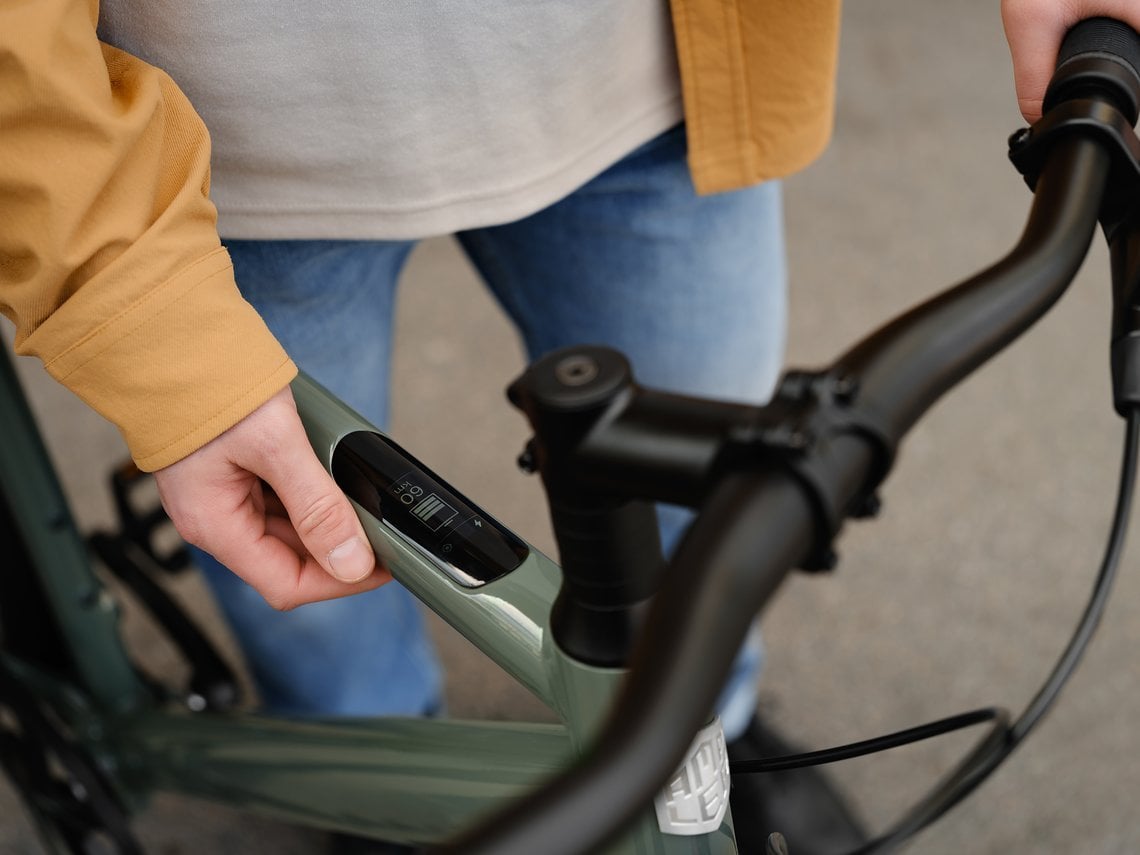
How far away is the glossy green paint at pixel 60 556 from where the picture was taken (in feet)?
2.74

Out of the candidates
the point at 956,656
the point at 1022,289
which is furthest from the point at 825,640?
the point at 1022,289

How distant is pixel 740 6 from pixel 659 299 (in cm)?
21

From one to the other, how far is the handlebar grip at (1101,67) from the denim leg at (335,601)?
374 mm

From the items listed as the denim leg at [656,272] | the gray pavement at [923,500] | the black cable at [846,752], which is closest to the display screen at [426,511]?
the black cable at [846,752]

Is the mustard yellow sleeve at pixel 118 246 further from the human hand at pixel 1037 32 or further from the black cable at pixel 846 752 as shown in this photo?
the human hand at pixel 1037 32

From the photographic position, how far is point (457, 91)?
0.60m

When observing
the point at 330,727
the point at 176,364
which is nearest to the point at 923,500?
the point at 330,727

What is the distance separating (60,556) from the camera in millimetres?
910

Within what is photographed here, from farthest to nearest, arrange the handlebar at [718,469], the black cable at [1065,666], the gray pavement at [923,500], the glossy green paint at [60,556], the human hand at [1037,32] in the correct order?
the gray pavement at [923,500] → the glossy green paint at [60,556] → the human hand at [1037,32] → the black cable at [1065,666] → the handlebar at [718,469]

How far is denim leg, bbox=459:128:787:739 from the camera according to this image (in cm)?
75

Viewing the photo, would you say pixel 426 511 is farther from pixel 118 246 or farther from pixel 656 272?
pixel 656 272

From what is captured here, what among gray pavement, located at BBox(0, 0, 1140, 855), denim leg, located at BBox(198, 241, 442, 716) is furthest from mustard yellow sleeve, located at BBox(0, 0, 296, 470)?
gray pavement, located at BBox(0, 0, 1140, 855)

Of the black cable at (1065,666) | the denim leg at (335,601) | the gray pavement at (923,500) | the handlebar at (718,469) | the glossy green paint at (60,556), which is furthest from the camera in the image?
the gray pavement at (923,500)

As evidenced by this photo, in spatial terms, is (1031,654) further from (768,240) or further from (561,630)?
(561,630)
